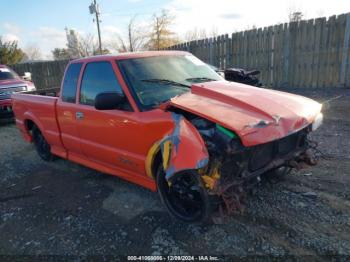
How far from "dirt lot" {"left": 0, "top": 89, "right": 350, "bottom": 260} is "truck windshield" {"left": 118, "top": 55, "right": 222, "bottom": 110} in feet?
4.30

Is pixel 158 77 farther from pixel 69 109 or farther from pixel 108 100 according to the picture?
pixel 69 109

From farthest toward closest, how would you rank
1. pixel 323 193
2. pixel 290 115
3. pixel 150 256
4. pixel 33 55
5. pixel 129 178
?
pixel 33 55
pixel 129 178
pixel 323 193
pixel 290 115
pixel 150 256

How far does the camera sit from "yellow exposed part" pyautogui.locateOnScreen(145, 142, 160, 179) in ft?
10.7

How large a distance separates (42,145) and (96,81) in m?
2.48

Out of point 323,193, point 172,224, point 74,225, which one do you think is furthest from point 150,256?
point 323,193

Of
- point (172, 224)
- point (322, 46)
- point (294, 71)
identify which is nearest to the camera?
point (172, 224)

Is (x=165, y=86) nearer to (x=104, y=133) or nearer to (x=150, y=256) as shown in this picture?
(x=104, y=133)

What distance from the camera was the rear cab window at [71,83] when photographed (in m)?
4.59

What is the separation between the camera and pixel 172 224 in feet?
10.9

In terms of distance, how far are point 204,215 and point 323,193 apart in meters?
1.61

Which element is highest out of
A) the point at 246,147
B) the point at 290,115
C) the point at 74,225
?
the point at 290,115

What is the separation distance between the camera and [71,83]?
15.4 feet

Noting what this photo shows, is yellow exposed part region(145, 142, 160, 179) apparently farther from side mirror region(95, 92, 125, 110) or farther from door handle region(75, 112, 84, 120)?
door handle region(75, 112, 84, 120)

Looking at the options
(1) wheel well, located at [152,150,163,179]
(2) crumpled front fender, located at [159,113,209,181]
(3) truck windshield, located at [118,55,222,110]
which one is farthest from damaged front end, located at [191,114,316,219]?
(3) truck windshield, located at [118,55,222,110]
